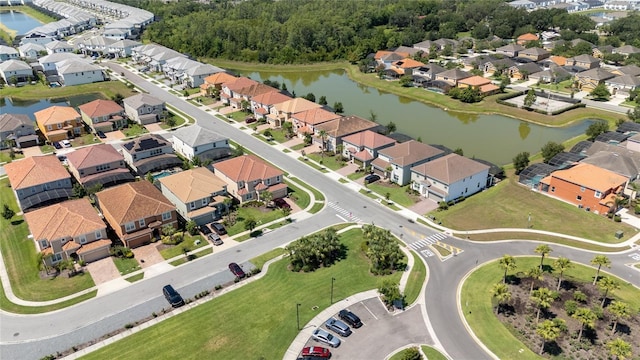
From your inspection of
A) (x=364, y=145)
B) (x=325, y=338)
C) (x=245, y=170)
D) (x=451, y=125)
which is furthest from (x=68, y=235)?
(x=451, y=125)

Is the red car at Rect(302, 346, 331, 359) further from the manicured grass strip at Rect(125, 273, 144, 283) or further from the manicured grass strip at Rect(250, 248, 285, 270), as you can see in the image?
the manicured grass strip at Rect(125, 273, 144, 283)

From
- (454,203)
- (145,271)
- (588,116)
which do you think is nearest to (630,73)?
(588,116)

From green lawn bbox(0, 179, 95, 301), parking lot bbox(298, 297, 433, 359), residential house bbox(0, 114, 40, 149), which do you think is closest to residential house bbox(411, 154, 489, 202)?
parking lot bbox(298, 297, 433, 359)

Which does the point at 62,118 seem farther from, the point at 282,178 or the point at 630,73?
the point at 630,73

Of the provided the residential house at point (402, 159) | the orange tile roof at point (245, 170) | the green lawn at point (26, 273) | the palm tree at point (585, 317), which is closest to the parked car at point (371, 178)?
the residential house at point (402, 159)

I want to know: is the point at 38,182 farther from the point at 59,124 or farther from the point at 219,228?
the point at 59,124

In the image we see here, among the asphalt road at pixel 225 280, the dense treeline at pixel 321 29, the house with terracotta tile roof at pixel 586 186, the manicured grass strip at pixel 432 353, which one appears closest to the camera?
the manicured grass strip at pixel 432 353

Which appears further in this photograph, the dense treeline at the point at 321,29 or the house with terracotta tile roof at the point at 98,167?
the dense treeline at the point at 321,29

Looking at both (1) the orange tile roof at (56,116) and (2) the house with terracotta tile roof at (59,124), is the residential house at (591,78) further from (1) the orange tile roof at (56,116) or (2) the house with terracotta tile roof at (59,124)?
(1) the orange tile roof at (56,116)
